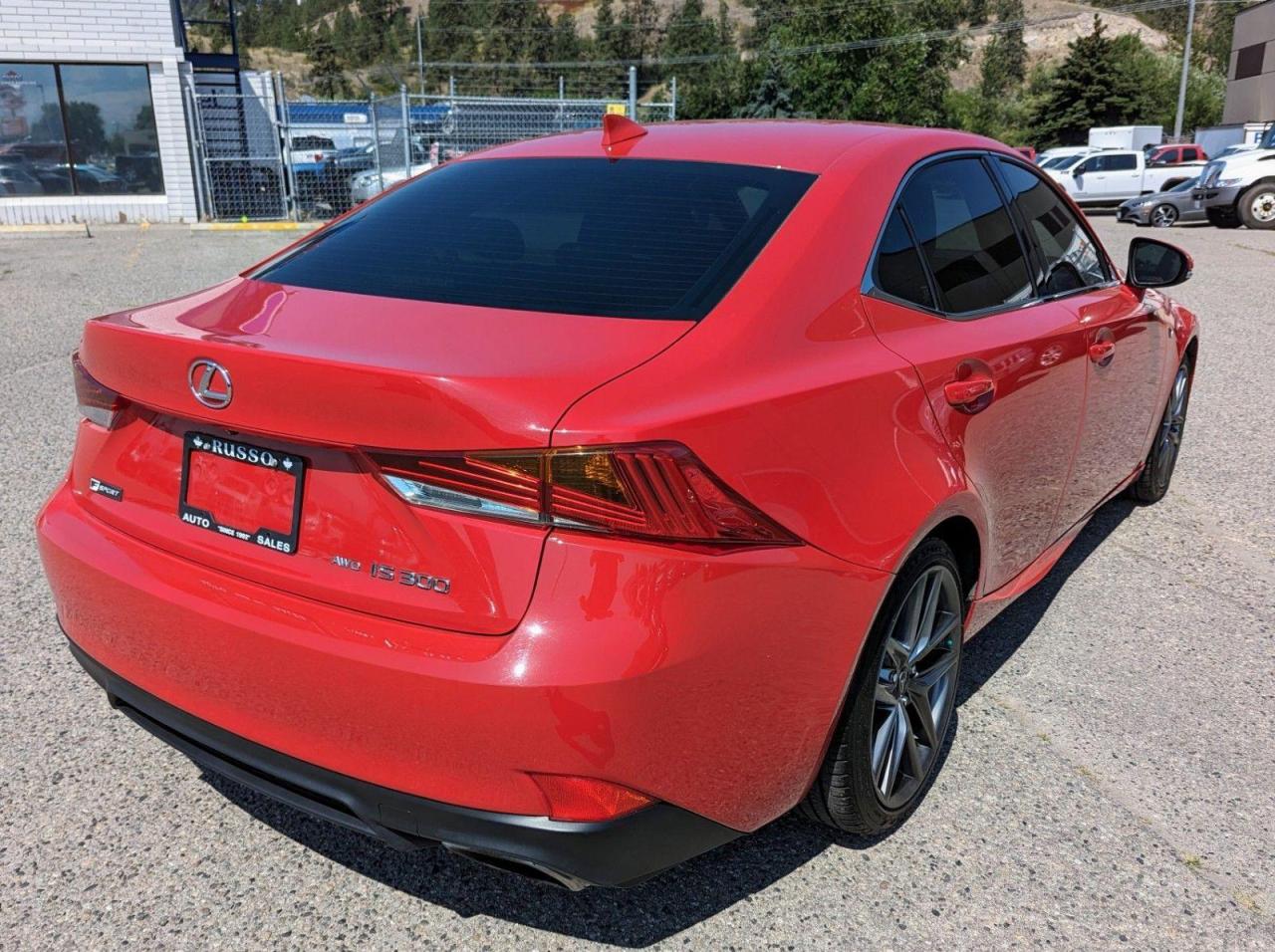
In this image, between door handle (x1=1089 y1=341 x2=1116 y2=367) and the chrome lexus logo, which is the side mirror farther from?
the chrome lexus logo

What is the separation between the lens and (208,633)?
2.12 metres

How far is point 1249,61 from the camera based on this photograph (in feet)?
203

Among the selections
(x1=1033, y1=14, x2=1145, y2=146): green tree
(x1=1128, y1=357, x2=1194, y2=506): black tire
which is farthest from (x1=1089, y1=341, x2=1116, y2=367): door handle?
(x1=1033, y1=14, x2=1145, y2=146): green tree

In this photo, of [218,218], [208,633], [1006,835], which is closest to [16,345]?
[208,633]

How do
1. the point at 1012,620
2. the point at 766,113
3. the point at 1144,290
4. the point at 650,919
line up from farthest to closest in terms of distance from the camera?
the point at 766,113
the point at 1144,290
the point at 1012,620
the point at 650,919

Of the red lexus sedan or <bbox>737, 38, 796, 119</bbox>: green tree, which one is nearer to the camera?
the red lexus sedan

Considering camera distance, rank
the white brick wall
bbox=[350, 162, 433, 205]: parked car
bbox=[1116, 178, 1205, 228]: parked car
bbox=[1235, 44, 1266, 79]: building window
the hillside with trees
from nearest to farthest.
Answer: the white brick wall < bbox=[350, 162, 433, 205]: parked car < bbox=[1116, 178, 1205, 228]: parked car < bbox=[1235, 44, 1266, 79]: building window < the hillside with trees

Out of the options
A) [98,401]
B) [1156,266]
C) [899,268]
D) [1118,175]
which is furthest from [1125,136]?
[98,401]

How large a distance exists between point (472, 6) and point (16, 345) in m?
144

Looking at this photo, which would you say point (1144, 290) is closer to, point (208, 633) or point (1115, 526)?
point (1115, 526)

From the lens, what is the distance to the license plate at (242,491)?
208cm

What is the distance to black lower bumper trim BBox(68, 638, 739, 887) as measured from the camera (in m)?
1.91

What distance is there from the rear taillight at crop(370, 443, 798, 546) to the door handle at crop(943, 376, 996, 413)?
3.09 ft

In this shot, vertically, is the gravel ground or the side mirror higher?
the side mirror
